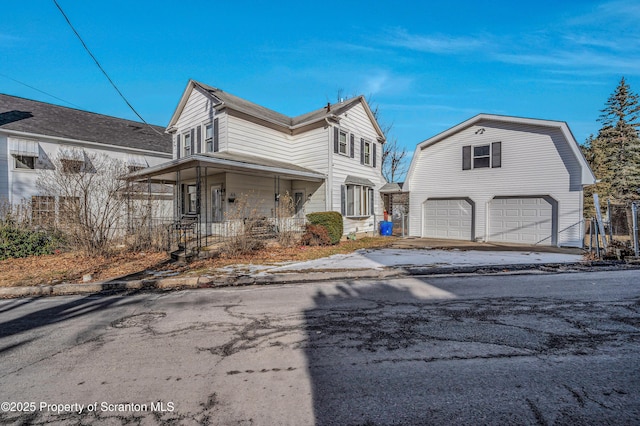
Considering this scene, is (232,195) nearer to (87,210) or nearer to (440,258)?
(87,210)

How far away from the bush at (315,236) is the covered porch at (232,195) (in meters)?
0.76

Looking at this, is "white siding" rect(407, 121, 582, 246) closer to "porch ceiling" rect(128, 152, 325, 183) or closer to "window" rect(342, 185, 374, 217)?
"window" rect(342, 185, 374, 217)

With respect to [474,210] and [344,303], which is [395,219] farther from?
[344,303]

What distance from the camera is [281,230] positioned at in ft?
39.1

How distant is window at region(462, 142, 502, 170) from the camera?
46.5ft

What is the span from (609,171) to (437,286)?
33.4 metres

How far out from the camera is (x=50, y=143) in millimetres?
15938

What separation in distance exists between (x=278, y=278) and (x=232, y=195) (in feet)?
24.0

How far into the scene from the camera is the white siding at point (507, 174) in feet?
40.7

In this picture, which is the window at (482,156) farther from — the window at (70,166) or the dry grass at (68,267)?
the window at (70,166)

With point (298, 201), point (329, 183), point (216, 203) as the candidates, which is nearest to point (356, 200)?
point (329, 183)

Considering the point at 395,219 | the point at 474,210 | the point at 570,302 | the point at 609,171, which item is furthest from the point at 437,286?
the point at 609,171

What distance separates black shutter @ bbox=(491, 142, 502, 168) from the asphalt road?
9.60 metres

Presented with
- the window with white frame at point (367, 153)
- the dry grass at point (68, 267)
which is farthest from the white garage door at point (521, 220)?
the dry grass at point (68, 267)
